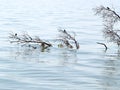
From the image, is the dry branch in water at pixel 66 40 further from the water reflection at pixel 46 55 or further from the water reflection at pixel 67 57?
the water reflection at pixel 67 57

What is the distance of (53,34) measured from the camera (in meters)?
39.7

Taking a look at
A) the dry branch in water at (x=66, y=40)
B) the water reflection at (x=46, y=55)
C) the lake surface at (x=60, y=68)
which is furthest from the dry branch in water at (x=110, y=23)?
the water reflection at (x=46, y=55)

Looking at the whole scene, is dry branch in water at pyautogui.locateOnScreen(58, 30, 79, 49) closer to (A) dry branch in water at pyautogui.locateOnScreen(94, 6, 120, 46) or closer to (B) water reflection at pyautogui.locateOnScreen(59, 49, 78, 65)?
(B) water reflection at pyautogui.locateOnScreen(59, 49, 78, 65)

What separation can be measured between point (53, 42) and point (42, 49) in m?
4.02

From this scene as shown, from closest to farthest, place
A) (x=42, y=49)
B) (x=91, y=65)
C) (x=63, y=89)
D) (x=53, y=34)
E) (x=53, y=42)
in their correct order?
(x=63, y=89) < (x=91, y=65) < (x=42, y=49) < (x=53, y=42) < (x=53, y=34)

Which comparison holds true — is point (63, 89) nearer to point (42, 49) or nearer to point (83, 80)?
point (83, 80)

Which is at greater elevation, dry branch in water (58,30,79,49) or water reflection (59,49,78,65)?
dry branch in water (58,30,79,49)

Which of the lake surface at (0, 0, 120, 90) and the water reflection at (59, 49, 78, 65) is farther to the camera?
the water reflection at (59, 49, 78, 65)

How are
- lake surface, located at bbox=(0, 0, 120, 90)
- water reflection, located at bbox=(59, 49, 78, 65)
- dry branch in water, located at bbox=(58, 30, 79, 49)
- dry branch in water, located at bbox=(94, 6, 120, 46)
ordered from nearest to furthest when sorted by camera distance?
1. lake surface, located at bbox=(0, 0, 120, 90)
2. water reflection, located at bbox=(59, 49, 78, 65)
3. dry branch in water, located at bbox=(94, 6, 120, 46)
4. dry branch in water, located at bbox=(58, 30, 79, 49)

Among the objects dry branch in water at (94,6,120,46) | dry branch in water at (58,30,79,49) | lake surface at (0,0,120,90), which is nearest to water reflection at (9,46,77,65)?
lake surface at (0,0,120,90)

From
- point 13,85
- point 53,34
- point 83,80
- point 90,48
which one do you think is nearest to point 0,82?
point 13,85

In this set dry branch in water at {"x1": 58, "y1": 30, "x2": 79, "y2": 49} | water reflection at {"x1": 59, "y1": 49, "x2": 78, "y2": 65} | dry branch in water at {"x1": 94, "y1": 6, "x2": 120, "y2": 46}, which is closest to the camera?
water reflection at {"x1": 59, "y1": 49, "x2": 78, "y2": 65}

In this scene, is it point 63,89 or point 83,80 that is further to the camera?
point 83,80

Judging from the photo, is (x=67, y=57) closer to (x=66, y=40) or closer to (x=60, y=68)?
(x=60, y=68)
